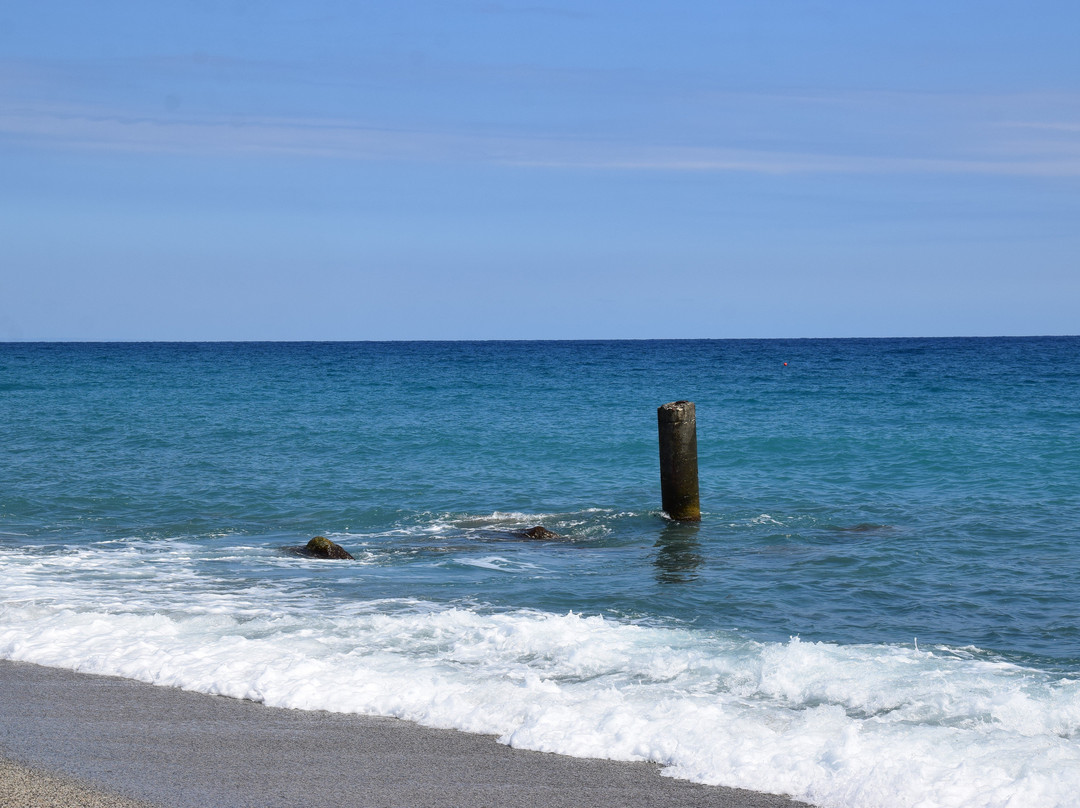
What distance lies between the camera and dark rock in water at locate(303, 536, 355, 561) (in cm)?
1098

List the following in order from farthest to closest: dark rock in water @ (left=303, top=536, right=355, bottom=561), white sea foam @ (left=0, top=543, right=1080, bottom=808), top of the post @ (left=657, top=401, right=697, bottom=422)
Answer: top of the post @ (left=657, top=401, right=697, bottom=422), dark rock in water @ (left=303, top=536, right=355, bottom=561), white sea foam @ (left=0, top=543, right=1080, bottom=808)

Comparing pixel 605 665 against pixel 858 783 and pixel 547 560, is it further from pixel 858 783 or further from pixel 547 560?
pixel 547 560

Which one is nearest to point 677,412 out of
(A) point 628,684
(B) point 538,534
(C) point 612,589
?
(B) point 538,534

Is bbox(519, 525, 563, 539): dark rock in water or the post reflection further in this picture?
bbox(519, 525, 563, 539): dark rock in water

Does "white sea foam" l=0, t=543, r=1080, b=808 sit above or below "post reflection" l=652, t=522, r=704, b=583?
above

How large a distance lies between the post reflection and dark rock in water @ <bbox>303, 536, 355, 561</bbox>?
3304mm

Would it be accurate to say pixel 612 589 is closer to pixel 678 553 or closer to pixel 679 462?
pixel 678 553

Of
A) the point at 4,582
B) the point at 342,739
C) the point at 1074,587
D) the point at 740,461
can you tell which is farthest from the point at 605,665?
the point at 740,461

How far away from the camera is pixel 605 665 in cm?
688

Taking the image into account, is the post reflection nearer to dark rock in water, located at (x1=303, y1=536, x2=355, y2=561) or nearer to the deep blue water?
the deep blue water

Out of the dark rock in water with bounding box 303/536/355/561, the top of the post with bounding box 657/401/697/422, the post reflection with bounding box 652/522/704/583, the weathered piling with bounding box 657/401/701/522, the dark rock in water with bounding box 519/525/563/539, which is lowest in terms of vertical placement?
the post reflection with bounding box 652/522/704/583

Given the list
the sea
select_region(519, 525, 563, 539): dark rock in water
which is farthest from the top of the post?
select_region(519, 525, 563, 539): dark rock in water

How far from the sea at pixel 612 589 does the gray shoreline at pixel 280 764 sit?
237 mm

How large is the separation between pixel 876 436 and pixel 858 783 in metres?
18.6
